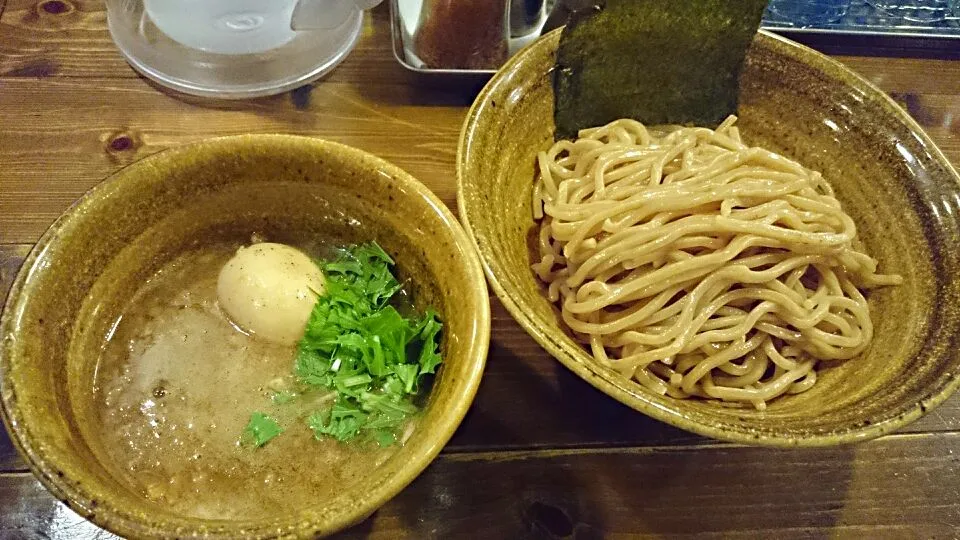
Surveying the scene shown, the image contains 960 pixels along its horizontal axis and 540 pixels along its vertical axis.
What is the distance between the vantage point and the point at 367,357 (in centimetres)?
112

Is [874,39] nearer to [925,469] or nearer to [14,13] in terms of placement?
[925,469]

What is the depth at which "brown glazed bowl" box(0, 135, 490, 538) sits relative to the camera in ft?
2.72

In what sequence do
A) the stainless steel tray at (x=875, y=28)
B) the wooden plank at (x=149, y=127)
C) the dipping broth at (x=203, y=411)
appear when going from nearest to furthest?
1. the dipping broth at (x=203, y=411)
2. the wooden plank at (x=149, y=127)
3. the stainless steel tray at (x=875, y=28)

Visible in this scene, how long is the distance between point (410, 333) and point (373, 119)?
31.8 inches

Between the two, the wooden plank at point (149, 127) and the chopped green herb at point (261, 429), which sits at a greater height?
the wooden plank at point (149, 127)

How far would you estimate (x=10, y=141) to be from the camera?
1.65 m

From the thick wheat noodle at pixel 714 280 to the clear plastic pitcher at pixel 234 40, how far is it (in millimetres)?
888

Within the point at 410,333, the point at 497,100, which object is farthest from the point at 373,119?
the point at 410,333

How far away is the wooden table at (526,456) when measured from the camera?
120cm

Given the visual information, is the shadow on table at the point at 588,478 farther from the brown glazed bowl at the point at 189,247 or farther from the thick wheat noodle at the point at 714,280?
the brown glazed bowl at the point at 189,247

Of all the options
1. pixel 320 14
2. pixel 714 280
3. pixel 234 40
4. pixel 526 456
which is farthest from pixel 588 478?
pixel 234 40

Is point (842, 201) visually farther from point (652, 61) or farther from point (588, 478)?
point (588, 478)

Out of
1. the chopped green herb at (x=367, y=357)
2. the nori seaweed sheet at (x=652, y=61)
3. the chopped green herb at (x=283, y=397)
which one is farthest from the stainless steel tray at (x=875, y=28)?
the chopped green herb at (x=283, y=397)

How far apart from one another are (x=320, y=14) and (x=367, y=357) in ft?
3.54
